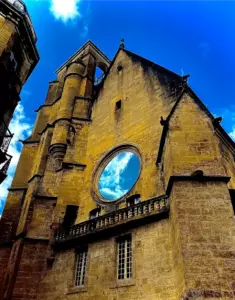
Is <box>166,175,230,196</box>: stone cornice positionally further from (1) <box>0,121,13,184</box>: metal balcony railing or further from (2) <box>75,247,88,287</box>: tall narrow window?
(1) <box>0,121,13,184</box>: metal balcony railing

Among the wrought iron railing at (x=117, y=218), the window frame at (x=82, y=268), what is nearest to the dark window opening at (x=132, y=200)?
the wrought iron railing at (x=117, y=218)

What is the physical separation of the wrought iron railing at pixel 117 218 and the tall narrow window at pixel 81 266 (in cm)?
59

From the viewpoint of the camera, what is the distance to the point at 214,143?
8.63 m

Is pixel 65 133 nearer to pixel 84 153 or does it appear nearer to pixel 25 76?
pixel 84 153

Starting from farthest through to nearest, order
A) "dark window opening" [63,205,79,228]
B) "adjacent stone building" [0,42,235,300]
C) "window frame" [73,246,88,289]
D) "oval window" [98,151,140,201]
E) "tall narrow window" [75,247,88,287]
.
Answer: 1. "dark window opening" [63,205,79,228]
2. "oval window" [98,151,140,201]
3. "tall narrow window" [75,247,88,287]
4. "window frame" [73,246,88,289]
5. "adjacent stone building" [0,42,235,300]

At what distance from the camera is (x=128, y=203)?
1062 centimetres

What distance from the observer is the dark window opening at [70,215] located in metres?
11.8

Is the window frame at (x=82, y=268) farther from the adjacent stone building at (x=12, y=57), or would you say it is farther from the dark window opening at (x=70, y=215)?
the adjacent stone building at (x=12, y=57)

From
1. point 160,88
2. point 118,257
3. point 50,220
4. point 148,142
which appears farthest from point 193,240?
point 160,88

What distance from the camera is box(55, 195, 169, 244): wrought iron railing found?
29.1 feet

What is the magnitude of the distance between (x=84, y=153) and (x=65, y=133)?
1.59 m

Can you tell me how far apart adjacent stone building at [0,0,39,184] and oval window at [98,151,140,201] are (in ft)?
14.0

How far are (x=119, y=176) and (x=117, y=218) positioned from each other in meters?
2.31

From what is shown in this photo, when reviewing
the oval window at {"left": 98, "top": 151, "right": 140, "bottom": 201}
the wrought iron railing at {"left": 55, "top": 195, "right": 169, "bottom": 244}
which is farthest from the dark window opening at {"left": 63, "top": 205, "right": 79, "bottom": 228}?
the oval window at {"left": 98, "top": 151, "right": 140, "bottom": 201}
